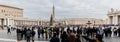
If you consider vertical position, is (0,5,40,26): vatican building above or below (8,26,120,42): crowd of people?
above

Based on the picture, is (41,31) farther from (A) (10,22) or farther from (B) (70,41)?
(A) (10,22)

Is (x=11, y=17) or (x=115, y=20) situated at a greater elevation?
(x=11, y=17)

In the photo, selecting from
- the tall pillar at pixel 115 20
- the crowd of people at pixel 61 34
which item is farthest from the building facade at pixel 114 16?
the crowd of people at pixel 61 34

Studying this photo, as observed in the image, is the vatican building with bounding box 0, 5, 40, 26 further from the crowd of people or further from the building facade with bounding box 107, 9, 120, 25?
the crowd of people

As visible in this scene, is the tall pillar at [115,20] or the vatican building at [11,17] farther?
the vatican building at [11,17]

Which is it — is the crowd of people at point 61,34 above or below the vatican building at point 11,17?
below

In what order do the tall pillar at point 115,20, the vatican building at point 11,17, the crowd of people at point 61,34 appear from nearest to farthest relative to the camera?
1. the crowd of people at point 61,34
2. the tall pillar at point 115,20
3. the vatican building at point 11,17

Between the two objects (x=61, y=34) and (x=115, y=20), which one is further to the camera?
(x=115, y=20)

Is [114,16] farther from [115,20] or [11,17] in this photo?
[11,17]

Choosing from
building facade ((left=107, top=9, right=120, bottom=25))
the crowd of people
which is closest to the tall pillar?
building facade ((left=107, top=9, right=120, bottom=25))

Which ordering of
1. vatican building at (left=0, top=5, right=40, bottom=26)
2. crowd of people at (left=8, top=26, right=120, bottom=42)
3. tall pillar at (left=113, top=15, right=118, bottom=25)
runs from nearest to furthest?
crowd of people at (left=8, top=26, right=120, bottom=42)
tall pillar at (left=113, top=15, right=118, bottom=25)
vatican building at (left=0, top=5, right=40, bottom=26)

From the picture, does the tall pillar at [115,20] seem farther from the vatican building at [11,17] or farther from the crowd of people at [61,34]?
the crowd of people at [61,34]

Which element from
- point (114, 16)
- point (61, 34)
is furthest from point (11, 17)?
point (61, 34)

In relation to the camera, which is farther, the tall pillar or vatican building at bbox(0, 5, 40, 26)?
vatican building at bbox(0, 5, 40, 26)
